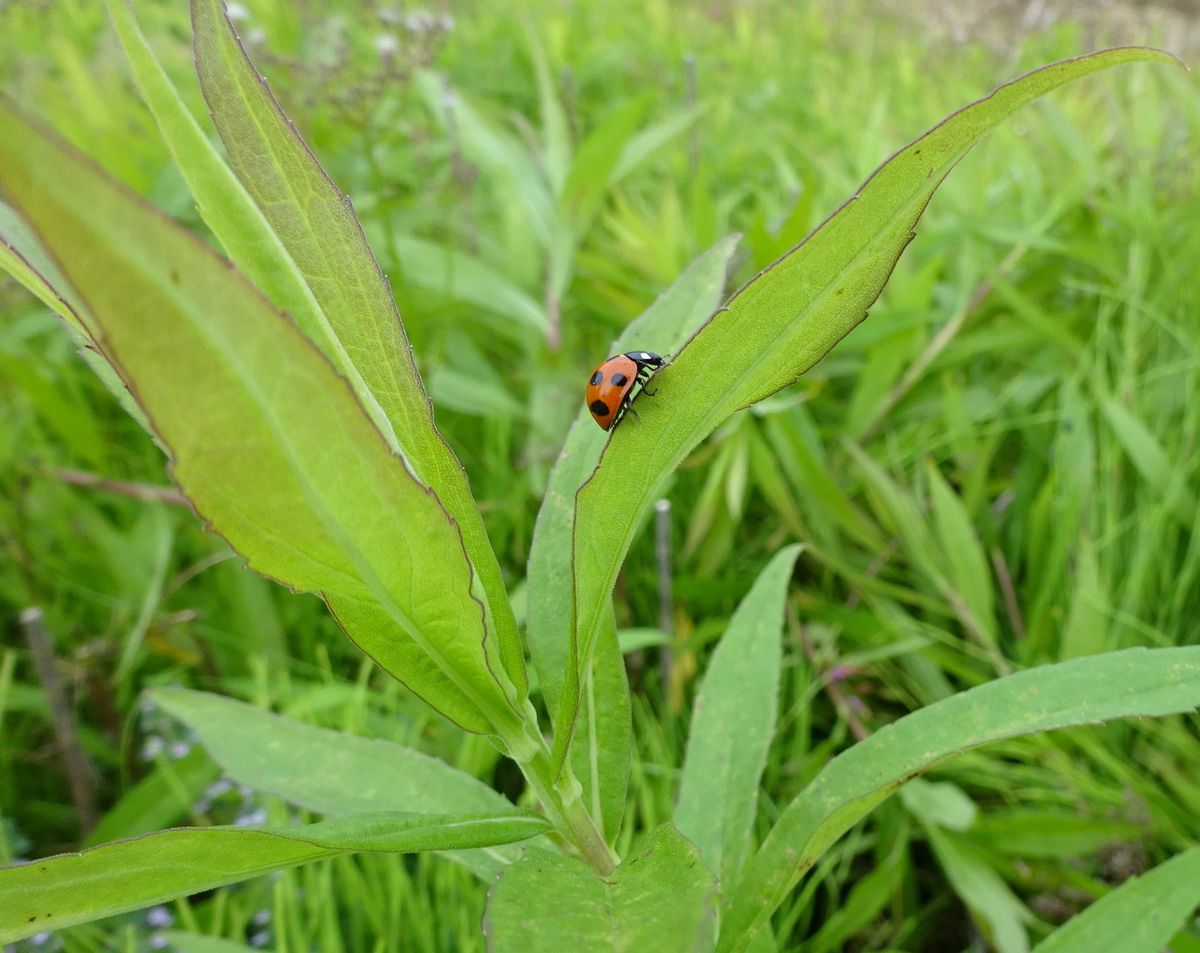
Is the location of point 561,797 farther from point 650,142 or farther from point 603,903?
point 650,142

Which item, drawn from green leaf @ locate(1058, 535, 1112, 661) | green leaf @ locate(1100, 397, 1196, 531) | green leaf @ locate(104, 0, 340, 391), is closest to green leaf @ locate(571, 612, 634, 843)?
green leaf @ locate(104, 0, 340, 391)

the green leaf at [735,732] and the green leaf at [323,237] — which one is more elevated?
the green leaf at [323,237]

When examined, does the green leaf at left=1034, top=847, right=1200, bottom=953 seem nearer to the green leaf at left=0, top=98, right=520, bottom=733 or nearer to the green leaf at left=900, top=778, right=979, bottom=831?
the green leaf at left=900, top=778, right=979, bottom=831

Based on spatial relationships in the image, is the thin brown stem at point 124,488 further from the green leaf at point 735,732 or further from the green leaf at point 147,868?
the green leaf at point 147,868

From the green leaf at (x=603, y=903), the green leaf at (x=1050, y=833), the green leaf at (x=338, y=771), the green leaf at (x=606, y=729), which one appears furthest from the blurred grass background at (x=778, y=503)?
the green leaf at (x=603, y=903)

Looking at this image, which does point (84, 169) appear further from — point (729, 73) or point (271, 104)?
point (729, 73)

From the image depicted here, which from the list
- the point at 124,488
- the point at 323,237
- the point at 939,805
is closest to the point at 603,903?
the point at 323,237

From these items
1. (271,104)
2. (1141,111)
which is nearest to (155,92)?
(271,104)
